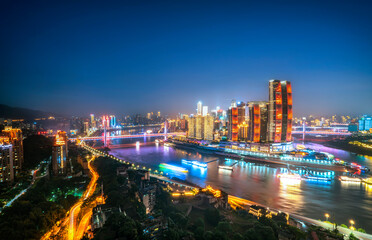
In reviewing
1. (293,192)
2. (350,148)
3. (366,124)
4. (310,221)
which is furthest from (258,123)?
(366,124)

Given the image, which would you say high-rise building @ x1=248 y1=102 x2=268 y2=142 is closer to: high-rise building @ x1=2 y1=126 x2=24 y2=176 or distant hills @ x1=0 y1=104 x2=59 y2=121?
high-rise building @ x1=2 y1=126 x2=24 y2=176

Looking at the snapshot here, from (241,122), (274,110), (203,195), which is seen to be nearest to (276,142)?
(274,110)

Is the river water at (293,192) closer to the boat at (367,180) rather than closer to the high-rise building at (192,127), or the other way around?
the boat at (367,180)

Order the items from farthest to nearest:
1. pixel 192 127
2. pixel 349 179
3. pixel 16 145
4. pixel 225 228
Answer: pixel 192 127, pixel 349 179, pixel 16 145, pixel 225 228

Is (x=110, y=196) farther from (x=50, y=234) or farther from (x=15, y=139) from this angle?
(x=15, y=139)

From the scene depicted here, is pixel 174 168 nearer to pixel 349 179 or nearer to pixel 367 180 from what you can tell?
pixel 349 179

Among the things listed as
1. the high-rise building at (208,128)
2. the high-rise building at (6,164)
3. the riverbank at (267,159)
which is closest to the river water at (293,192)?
the riverbank at (267,159)
